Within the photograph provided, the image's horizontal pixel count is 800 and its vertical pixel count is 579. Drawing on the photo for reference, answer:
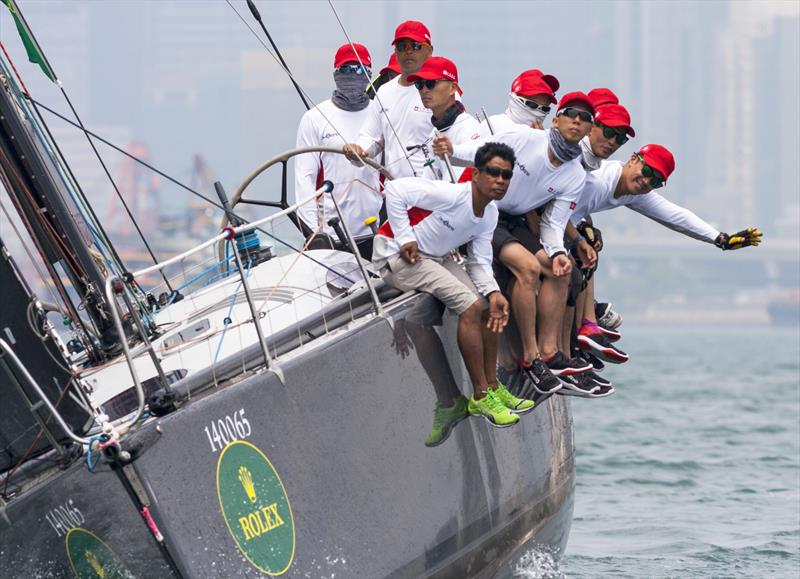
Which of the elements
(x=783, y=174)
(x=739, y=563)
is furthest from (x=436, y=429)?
(x=783, y=174)

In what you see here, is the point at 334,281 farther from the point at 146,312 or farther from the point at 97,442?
the point at 97,442

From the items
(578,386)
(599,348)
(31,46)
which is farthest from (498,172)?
(31,46)

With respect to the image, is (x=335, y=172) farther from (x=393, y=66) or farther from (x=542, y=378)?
(x=542, y=378)

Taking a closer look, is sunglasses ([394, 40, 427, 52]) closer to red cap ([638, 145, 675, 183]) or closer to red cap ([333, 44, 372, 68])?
red cap ([333, 44, 372, 68])

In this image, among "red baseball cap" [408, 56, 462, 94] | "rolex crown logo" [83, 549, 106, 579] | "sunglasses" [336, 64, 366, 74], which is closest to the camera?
"rolex crown logo" [83, 549, 106, 579]

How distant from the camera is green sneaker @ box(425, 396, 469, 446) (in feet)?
25.4

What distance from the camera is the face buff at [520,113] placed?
822 centimetres

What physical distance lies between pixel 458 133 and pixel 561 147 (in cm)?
61

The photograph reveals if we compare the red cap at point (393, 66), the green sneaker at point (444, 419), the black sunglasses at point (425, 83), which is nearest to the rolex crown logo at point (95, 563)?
the green sneaker at point (444, 419)

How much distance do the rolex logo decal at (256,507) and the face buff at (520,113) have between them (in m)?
2.28

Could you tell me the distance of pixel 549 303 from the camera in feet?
26.5

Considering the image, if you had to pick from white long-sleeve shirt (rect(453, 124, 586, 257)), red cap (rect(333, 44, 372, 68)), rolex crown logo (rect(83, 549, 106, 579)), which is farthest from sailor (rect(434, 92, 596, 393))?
rolex crown logo (rect(83, 549, 106, 579))

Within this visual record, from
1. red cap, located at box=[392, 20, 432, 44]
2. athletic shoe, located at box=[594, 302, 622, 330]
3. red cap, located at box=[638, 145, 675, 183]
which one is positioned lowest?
athletic shoe, located at box=[594, 302, 622, 330]

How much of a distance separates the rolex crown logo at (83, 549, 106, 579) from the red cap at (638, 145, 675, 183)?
10.5 ft
